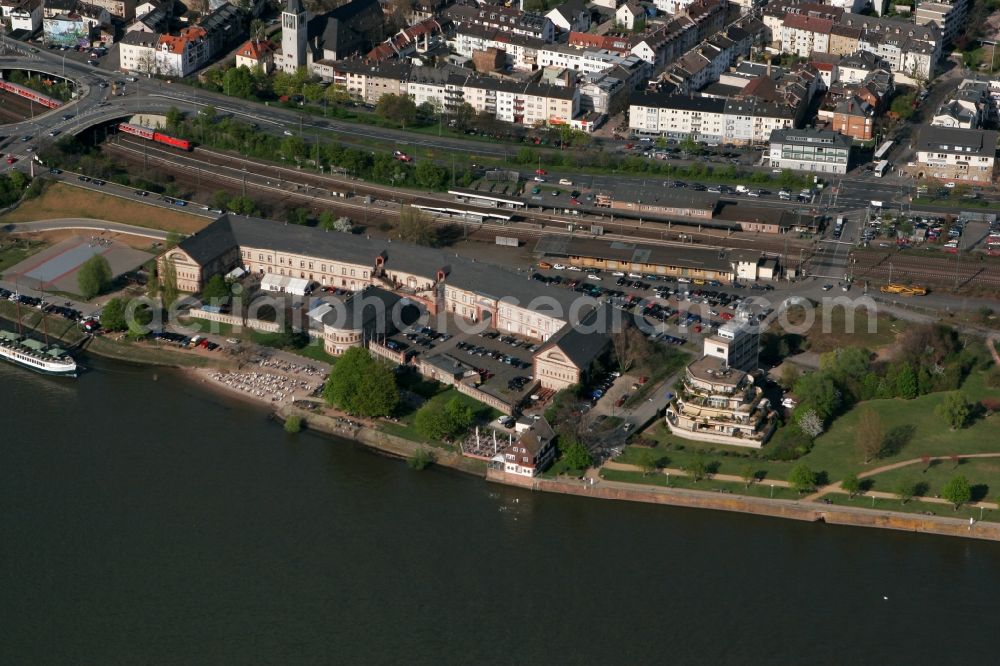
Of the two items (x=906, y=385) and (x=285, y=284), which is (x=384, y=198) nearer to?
(x=285, y=284)

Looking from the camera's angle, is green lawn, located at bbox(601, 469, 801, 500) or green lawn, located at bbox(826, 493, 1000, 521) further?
green lawn, located at bbox(601, 469, 801, 500)

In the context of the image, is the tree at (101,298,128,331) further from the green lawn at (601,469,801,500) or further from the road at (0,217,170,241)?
the green lawn at (601,469,801,500)

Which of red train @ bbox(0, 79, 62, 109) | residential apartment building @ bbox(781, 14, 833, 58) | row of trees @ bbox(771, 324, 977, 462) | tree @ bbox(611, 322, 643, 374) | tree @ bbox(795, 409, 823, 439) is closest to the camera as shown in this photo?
row of trees @ bbox(771, 324, 977, 462)

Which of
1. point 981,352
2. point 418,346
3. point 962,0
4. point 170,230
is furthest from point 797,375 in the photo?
point 962,0

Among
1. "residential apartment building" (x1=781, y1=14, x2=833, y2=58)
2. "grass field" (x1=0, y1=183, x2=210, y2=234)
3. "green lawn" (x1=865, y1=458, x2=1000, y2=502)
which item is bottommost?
"green lawn" (x1=865, y1=458, x2=1000, y2=502)

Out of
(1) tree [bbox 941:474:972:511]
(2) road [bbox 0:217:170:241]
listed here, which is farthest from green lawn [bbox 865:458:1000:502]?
(2) road [bbox 0:217:170:241]

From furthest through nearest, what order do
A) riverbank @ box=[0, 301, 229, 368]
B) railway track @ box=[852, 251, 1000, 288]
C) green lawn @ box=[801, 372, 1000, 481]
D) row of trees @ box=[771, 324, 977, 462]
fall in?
railway track @ box=[852, 251, 1000, 288], riverbank @ box=[0, 301, 229, 368], row of trees @ box=[771, 324, 977, 462], green lawn @ box=[801, 372, 1000, 481]
